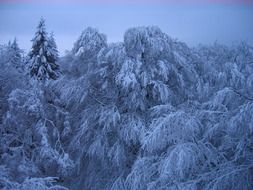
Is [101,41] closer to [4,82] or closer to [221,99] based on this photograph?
[4,82]

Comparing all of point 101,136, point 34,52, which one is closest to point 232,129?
point 101,136

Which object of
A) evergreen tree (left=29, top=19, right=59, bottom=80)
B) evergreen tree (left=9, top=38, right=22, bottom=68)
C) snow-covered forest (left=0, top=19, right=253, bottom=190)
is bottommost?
snow-covered forest (left=0, top=19, right=253, bottom=190)

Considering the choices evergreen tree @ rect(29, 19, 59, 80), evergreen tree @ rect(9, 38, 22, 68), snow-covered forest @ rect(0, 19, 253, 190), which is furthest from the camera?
evergreen tree @ rect(29, 19, 59, 80)

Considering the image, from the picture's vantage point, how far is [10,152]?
889 centimetres

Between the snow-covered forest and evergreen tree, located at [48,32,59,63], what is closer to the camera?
the snow-covered forest

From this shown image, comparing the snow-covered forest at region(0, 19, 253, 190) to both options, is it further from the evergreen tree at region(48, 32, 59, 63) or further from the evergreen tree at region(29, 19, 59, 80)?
the evergreen tree at region(48, 32, 59, 63)

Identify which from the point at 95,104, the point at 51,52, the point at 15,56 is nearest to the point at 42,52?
the point at 51,52

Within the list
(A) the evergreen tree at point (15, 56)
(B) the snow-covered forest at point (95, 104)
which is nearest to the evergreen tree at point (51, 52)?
(A) the evergreen tree at point (15, 56)

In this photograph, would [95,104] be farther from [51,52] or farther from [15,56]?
[51,52]

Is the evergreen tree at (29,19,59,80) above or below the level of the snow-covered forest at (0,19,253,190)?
above

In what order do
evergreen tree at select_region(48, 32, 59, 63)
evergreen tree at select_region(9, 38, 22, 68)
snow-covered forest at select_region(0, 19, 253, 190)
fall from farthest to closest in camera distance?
1. evergreen tree at select_region(48, 32, 59, 63)
2. evergreen tree at select_region(9, 38, 22, 68)
3. snow-covered forest at select_region(0, 19, 253, 190)

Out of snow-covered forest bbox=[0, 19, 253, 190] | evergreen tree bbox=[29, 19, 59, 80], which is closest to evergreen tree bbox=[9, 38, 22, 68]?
snow-covered forest bbox=[0, 19, 253, 190]

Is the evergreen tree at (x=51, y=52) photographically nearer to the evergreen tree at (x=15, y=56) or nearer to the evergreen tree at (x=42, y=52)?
the evergreen tree at (x=42, y=52)

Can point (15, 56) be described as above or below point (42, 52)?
below
